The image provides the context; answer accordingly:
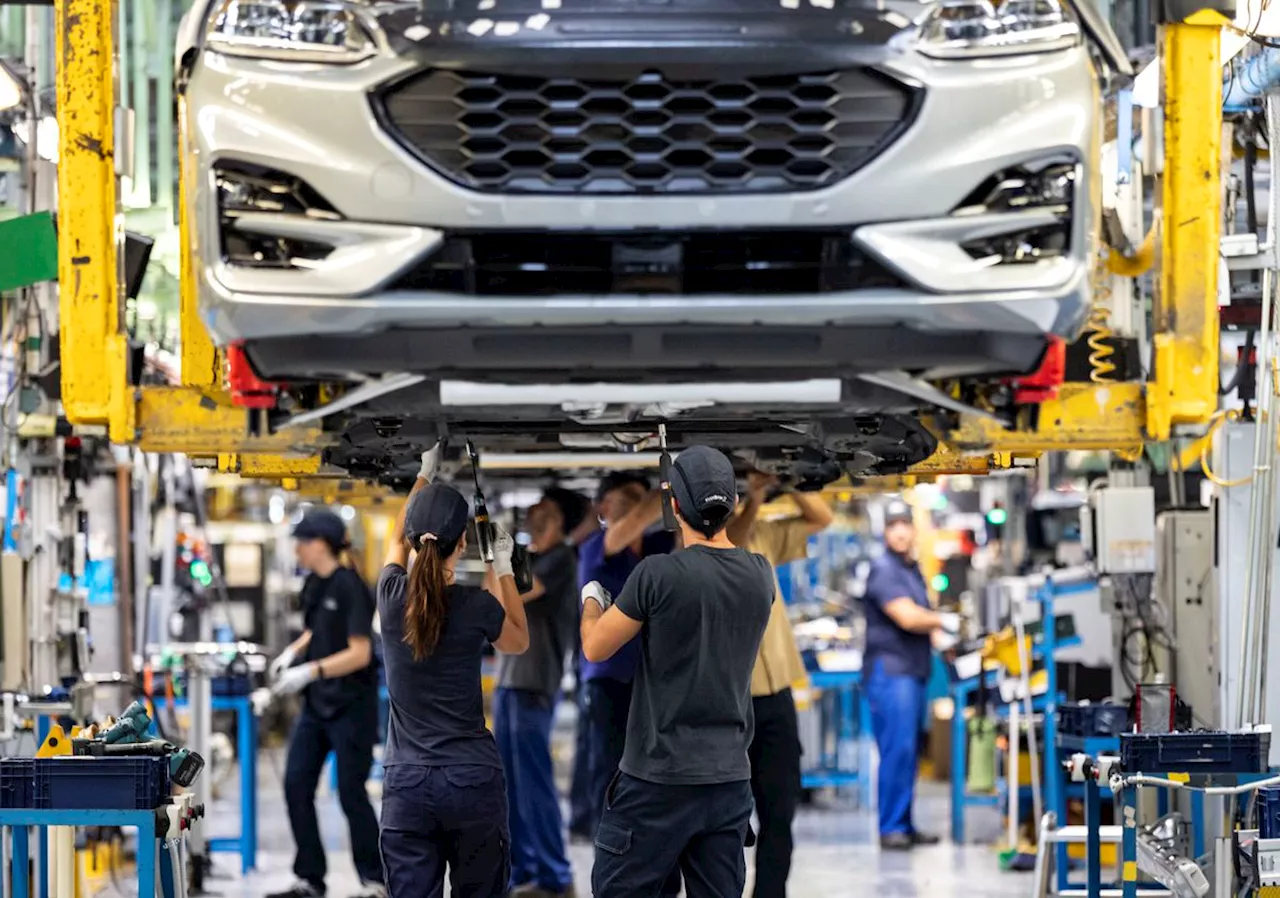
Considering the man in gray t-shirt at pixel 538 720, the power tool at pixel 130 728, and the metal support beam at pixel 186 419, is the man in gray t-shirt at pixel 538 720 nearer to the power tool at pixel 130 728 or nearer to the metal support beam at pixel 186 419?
the power tool at pixel 130 728

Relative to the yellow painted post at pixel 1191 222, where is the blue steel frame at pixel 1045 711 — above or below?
below

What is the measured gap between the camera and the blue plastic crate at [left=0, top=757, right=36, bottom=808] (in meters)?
5.30

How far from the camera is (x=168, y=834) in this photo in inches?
209

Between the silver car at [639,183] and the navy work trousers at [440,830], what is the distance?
1664 mm

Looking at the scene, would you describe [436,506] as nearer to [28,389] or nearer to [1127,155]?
[1127,155]

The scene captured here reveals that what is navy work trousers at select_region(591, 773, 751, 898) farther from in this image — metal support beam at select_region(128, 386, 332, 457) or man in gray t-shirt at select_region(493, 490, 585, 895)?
man in gray t-shirt at select_region(493, 490, 585, 895)

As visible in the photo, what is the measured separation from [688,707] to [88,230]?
189 centimetres

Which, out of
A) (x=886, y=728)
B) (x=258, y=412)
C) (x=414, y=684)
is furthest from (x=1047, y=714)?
(x=258, y=412)

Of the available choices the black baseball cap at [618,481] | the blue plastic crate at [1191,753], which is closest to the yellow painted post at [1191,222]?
the blue plastic crate at [1191,753]

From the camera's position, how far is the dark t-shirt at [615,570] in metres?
7.16

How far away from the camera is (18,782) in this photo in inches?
209

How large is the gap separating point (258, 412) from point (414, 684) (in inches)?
44.6

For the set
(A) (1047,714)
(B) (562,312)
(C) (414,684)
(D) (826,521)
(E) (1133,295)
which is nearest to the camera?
(B) (562,312)

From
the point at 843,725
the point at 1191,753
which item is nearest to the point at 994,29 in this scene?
the point at 1191,753
